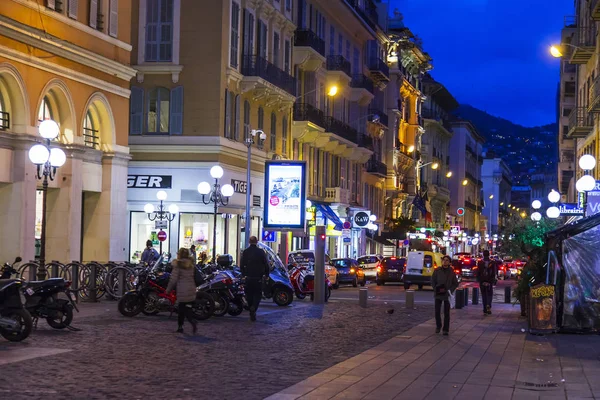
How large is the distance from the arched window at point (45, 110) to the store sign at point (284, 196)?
24.0 feet

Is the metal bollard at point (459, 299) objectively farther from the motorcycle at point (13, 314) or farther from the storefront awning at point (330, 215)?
the storefront awning at point (330, 215)

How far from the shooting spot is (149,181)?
4566cm

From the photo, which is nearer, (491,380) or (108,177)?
(491,380)

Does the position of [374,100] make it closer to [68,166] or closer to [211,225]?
[211,225]

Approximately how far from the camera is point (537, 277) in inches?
1025

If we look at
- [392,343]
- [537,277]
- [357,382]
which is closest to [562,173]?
[537,277]

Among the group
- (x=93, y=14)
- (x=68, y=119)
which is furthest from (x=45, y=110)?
(x=93, y=14)

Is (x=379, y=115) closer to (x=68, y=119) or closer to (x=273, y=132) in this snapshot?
(x=273, y=132)

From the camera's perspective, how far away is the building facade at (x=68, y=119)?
29.7 meters

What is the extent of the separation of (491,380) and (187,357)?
4.71 m

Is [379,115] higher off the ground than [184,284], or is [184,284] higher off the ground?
[379,115]

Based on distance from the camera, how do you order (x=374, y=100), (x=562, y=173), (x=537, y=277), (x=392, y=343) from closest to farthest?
(x=392, y=343)
(x=537, y=277)
(x=374, y=100)
(x=562, y=173)

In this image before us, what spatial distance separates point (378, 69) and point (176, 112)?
108 ft

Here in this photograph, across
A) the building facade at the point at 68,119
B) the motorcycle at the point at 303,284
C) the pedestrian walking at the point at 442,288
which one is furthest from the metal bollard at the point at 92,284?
the pedestrian walking at the point at 442,288
